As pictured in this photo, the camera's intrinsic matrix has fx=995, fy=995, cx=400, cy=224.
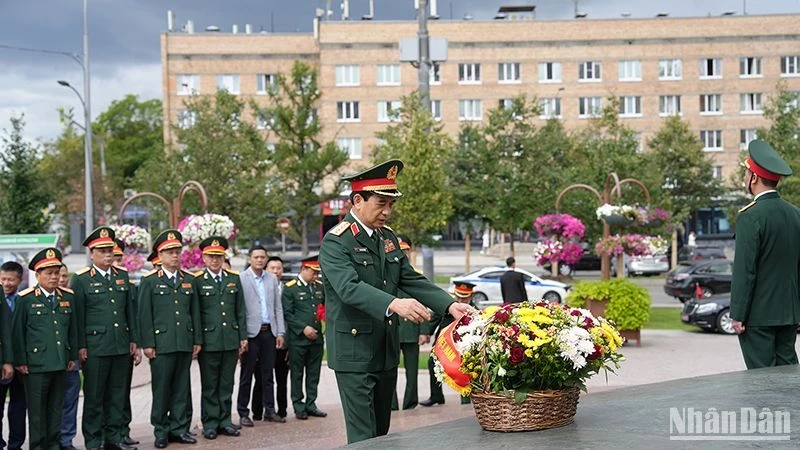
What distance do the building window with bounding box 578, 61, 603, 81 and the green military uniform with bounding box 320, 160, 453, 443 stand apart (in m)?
66.9

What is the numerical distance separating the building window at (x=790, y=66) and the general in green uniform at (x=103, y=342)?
68.9 meters

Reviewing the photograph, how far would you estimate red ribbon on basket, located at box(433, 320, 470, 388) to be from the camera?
5.26m

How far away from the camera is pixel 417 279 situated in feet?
22.6

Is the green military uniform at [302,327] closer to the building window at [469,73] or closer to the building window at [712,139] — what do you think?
the building window at [469,73]

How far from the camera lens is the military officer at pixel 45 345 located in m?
9.56

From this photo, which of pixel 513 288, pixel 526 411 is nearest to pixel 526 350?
pixel 526 411

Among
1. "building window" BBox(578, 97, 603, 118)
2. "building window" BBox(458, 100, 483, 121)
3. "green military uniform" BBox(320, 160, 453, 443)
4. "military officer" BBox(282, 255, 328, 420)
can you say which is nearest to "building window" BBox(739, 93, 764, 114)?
"building window" BBox(578, 97, 603, 118)

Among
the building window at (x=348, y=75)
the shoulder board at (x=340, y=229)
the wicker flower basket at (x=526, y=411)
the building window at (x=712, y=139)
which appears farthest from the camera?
the building window at (x=712, y=139)

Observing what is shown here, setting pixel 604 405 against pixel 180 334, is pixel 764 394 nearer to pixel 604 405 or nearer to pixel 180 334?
pixel 604 405

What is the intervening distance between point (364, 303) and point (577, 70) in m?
67.5

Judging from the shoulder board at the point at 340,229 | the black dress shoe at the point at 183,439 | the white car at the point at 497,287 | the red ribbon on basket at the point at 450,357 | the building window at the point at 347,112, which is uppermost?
the building window at the point at 347,112

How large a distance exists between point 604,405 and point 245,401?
23.1ft

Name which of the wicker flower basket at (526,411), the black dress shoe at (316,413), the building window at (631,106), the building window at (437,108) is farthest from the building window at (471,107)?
the wicker flower basket at (526,411)

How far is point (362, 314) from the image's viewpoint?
21.1ft
